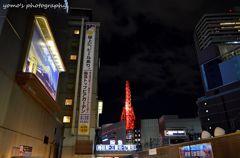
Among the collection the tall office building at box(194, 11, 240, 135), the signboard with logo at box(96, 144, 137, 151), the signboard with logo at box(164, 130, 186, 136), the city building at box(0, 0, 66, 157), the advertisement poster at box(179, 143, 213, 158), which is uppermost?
the tall office building at box(194, 11, 240, 135)

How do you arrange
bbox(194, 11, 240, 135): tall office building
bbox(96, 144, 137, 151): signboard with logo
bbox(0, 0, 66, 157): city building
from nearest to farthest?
bbox(0, 0, 66, 157): city building, bbox(96, 144, 137, 151): signboard with logo, bbox(194, 11, 240, 135): tall office building

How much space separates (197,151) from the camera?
6578 millimetres

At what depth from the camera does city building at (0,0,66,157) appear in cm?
645

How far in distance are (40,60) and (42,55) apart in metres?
0.48

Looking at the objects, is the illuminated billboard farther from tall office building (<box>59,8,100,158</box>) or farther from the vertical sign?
the vertical sign

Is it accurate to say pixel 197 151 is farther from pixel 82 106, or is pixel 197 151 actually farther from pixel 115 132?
pixel 115 132

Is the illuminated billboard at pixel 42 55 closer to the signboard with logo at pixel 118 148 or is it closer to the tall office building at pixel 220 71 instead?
the signboard with logo at pixel 118 148

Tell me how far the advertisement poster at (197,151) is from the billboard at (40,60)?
6429mm

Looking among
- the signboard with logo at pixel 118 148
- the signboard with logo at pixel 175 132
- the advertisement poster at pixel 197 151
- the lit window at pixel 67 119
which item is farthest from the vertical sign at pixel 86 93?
the signboard with logo at pixel 175 132

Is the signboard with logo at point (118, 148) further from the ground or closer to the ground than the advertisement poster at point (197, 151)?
further from the ground

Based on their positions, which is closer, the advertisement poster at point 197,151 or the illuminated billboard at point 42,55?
the advertisement poster at point 197,151

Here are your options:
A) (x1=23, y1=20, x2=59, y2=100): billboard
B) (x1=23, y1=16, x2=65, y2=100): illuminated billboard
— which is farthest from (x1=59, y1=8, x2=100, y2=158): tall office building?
(x1=23, y1=20, x2=59, y2=100): billboard

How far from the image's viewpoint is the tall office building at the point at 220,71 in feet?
210

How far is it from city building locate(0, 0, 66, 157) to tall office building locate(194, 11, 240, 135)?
54311 mm
